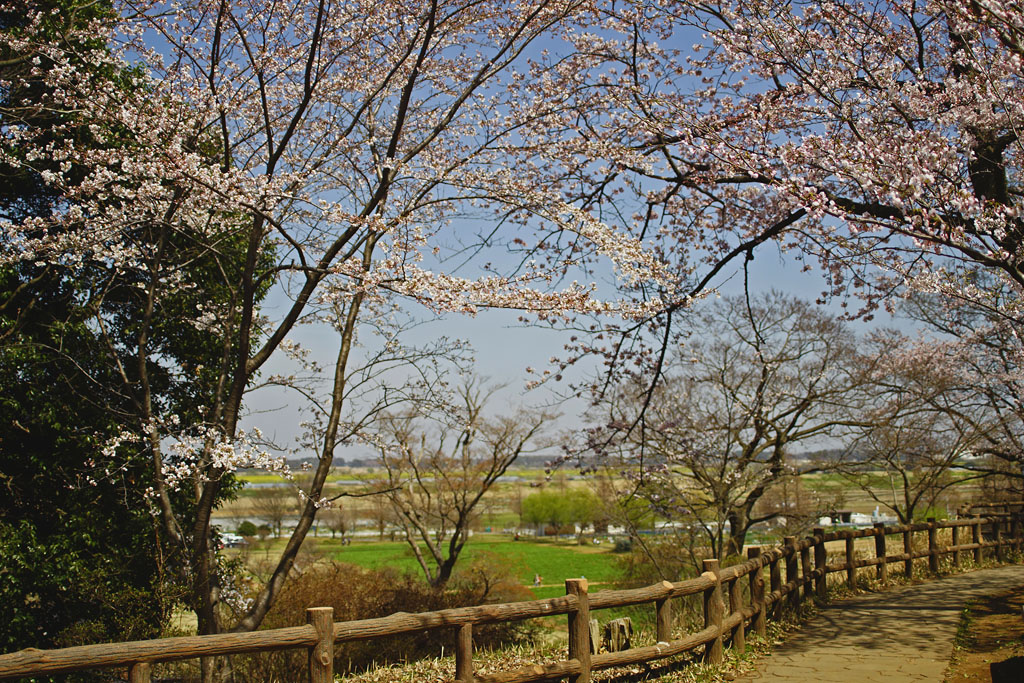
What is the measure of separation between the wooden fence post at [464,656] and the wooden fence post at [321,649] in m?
0.87

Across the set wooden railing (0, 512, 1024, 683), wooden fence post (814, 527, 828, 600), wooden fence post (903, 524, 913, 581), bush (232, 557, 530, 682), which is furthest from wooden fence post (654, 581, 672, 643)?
wooden fence post (903, 524, 913, 581)

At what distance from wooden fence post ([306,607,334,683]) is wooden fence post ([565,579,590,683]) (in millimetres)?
1881

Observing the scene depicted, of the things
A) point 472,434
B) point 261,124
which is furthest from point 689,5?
point 472,434

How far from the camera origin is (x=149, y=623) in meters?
9.70

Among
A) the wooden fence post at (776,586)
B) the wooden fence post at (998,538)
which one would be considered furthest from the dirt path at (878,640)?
the wooden fence post at (998,538)

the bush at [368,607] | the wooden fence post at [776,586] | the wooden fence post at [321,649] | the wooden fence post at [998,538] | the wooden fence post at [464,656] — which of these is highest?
the wooden fence post at [321,649]

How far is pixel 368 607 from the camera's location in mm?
14141

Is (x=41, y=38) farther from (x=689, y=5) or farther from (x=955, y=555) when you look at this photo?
(x=955, y=555)

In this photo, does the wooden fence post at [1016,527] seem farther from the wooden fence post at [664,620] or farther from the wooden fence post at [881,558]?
the wooden fence post at [664,620]

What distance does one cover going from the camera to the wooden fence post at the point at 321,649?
4156 mm

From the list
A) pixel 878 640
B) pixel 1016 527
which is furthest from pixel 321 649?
pixel 1016 527

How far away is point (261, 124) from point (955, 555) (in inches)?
573

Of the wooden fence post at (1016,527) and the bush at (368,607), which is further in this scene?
the wooden fence post at (1016,527)

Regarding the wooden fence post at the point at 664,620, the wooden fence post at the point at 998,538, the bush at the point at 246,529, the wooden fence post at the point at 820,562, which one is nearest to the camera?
the wooden fence post at the point at 664,620
